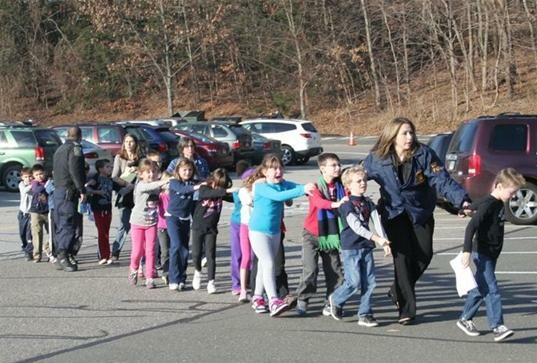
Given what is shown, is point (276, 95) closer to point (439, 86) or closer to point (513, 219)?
point (439, 86)

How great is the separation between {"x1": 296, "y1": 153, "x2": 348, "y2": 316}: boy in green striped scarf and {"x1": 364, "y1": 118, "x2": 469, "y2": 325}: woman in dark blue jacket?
0.44 m

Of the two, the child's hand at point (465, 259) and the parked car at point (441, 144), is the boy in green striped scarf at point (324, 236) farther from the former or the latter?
the parked car at point (441, 144)

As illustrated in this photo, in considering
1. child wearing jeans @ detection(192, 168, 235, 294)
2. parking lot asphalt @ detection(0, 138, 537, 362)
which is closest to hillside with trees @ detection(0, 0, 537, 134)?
parking lot asphalt @ detection(0, 138, 537, 362)

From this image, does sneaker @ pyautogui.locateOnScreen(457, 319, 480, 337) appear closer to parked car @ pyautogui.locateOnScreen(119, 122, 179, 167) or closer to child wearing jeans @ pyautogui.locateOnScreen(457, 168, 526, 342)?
child wearing jeans @ pyautogui.locateOnScreen(457, 168, 526, 342)

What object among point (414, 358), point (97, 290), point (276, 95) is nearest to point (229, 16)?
point (276, 95)

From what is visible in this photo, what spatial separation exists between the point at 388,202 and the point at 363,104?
159ft

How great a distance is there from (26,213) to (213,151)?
17.1m

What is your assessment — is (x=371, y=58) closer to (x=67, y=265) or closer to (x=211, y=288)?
(x=67, y=265)

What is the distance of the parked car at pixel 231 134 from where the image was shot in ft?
106

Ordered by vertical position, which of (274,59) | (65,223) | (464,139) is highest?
(274,59)

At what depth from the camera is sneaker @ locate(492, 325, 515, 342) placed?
7785 millimetres

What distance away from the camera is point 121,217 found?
1297cm

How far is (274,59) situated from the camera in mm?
58719

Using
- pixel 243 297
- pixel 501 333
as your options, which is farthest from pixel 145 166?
pixel 501 333
